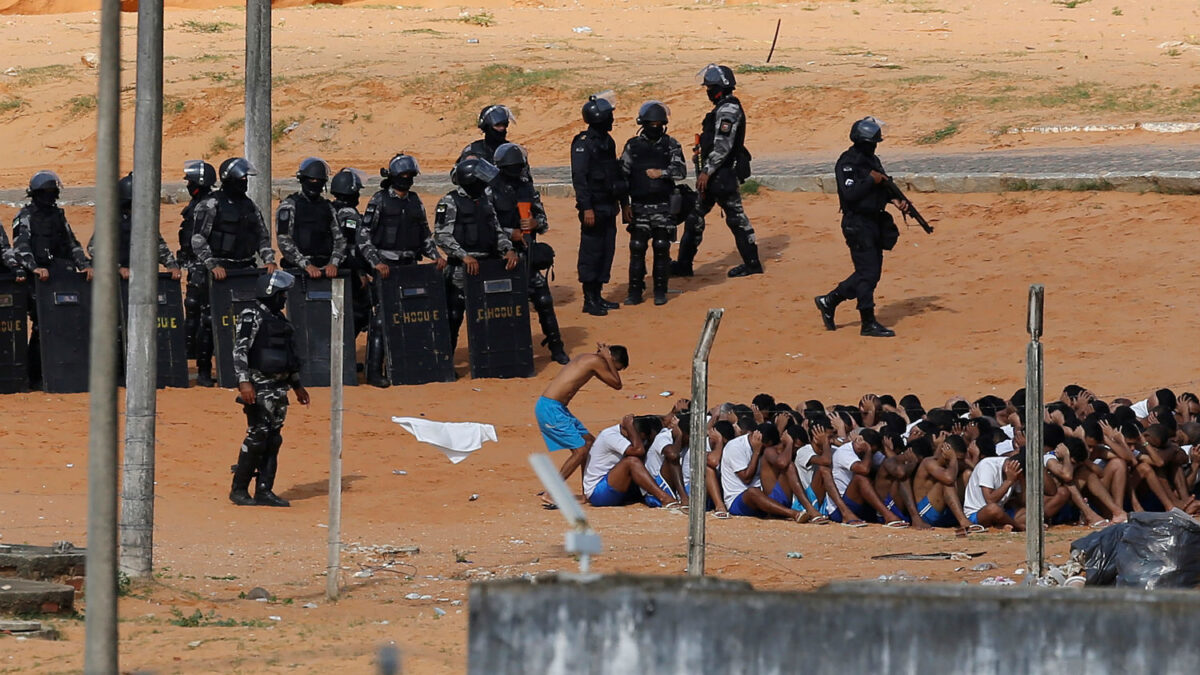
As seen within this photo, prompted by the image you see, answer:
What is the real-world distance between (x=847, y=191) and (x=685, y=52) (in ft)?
65.1

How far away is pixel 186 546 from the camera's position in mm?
10805

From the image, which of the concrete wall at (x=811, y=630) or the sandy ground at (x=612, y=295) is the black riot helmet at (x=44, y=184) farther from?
the concrete wall at (x=811, y=630)

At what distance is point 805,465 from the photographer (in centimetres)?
1166

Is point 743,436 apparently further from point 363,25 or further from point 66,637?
point 363,25

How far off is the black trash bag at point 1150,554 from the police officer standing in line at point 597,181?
8428 millimetres

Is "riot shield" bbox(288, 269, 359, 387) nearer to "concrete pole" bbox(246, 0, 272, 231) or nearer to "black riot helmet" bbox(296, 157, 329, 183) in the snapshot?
"black riot helmet" bbox(296, 157, 329, 183)

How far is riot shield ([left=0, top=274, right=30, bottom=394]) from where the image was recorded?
14.8 meters

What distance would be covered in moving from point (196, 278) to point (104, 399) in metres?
9.03

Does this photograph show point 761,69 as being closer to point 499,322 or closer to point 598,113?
point 598,113

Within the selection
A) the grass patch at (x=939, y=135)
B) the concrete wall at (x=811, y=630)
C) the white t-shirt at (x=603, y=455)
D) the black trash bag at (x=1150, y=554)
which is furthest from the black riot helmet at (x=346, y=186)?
the grass patch at (x=939, y=135)

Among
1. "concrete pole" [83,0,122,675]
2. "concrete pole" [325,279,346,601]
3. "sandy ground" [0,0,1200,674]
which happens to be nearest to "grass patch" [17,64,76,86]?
"sandy ground" [0,0,1200,674]

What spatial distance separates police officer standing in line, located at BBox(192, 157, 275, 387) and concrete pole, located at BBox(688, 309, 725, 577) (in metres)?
6.94

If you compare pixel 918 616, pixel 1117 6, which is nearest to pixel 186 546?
pixel 918 616

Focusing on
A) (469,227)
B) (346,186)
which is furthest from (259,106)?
(469,227)
